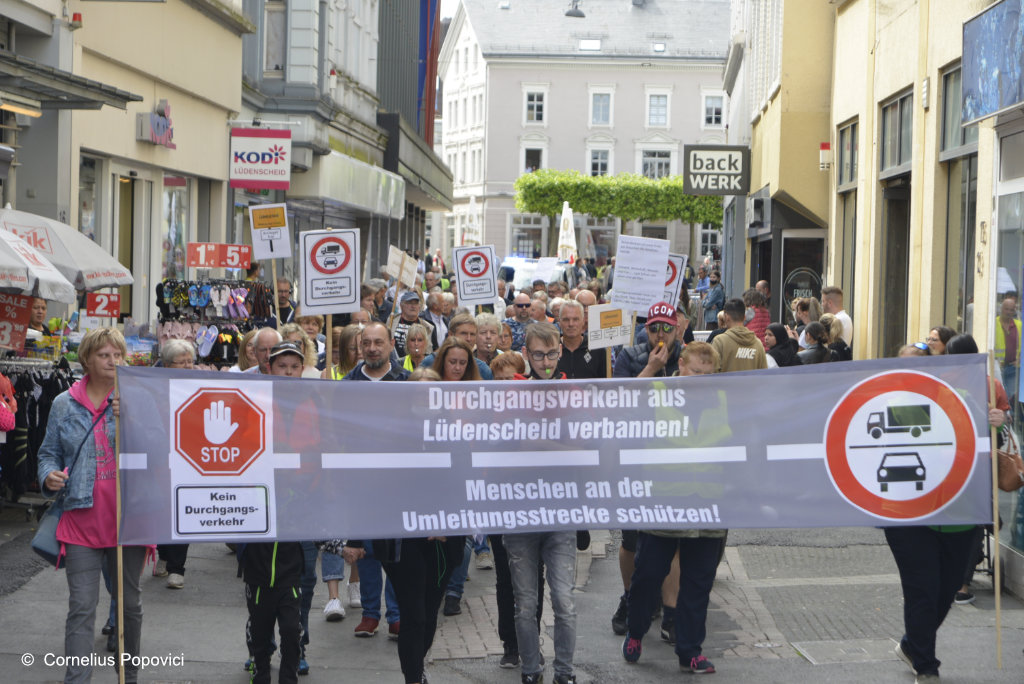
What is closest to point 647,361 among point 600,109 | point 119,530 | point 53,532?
point 119,530

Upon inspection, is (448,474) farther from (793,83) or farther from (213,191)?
(213,191)

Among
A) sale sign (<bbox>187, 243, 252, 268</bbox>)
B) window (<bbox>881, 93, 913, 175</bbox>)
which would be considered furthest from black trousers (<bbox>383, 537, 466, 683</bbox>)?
sale sign (<bbox>187, 243, 252, 268</bbox>)

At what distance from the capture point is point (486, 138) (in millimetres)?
88562

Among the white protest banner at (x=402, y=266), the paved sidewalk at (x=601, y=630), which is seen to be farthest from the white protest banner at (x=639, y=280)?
the white protest banner at (x=402, y=266)

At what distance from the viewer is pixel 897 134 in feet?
51.6

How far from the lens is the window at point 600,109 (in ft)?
290

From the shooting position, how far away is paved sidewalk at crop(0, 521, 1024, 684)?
7.41 m

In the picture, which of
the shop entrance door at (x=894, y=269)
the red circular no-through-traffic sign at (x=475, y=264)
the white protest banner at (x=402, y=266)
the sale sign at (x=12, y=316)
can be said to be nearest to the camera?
the sale sign at (x=12, y=316)

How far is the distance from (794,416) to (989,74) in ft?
14.3

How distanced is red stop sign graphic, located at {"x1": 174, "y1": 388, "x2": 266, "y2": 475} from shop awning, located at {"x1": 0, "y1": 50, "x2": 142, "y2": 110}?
628 cm

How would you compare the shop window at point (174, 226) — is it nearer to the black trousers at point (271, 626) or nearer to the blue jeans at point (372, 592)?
the blue jeans at point (372, 592)

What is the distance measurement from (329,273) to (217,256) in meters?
7.98

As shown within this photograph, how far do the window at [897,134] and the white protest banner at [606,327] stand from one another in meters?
6.04

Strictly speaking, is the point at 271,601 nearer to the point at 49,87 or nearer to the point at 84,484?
the point at 84,484
